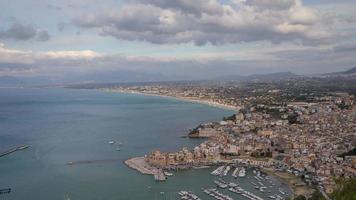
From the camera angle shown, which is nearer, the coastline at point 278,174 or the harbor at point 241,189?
the harbor at point 241,189

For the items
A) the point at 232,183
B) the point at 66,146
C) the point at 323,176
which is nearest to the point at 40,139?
the point at 66,146

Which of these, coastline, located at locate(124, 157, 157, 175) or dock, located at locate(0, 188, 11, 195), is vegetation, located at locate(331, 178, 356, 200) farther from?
dock, located at locate(0, 188, 11, 195)

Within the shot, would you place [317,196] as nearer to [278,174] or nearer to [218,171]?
[278,174]

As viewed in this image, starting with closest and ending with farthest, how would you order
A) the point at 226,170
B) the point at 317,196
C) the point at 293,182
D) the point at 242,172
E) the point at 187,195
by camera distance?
the point at 317,196
the point at 187,195
the point at 293,182
the point at 242,172
the point at 226,170

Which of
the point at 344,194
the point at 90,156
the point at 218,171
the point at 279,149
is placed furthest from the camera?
the point at 279,149

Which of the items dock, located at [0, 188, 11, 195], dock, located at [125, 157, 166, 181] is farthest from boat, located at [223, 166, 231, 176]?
dock, located at [0, 188, 11, 195]

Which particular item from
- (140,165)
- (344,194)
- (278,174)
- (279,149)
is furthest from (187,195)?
(279,149)

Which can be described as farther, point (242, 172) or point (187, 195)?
point (242, 172)

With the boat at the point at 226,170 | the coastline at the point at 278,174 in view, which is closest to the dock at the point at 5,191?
the coastline at the point at 278,174

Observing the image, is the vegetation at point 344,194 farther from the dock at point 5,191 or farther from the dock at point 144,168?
the dock at point 5,191

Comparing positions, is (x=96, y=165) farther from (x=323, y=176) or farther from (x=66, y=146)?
(x=323, y=176)

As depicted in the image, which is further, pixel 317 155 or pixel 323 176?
pixel 317 155
